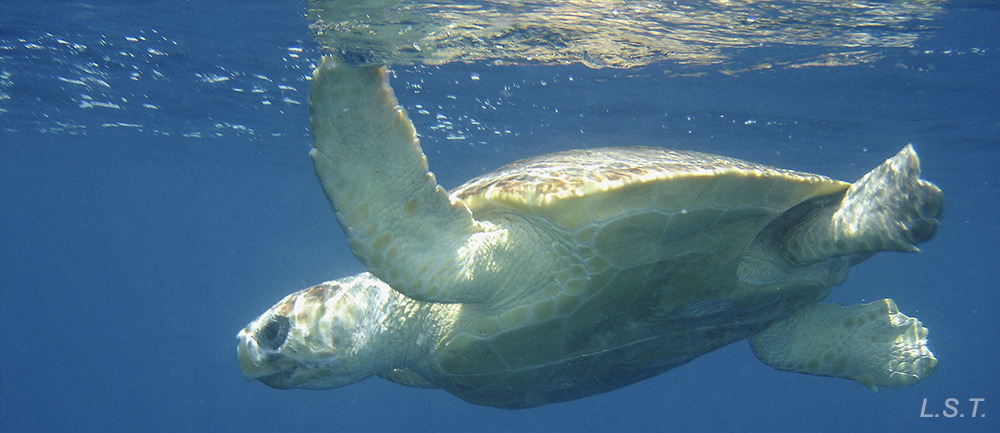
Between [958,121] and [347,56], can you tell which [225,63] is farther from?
[958,121]

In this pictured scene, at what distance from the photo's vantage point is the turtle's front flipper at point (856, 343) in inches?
163

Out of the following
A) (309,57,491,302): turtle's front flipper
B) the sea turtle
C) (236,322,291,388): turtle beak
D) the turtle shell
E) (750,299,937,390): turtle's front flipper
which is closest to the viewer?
(309,57,491,302): turtle's front flipper

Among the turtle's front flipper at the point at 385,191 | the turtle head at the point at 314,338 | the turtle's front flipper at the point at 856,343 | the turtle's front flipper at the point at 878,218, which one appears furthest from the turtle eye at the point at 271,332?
the turtle's front flipper at the point at 856,343

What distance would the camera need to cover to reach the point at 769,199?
293cm

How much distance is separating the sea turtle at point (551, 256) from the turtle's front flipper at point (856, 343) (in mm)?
45

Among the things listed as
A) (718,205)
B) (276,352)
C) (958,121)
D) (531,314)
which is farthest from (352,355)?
(958,121)

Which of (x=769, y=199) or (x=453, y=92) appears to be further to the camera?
(x=453, y=92)

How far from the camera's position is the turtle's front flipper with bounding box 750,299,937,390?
13.6ft

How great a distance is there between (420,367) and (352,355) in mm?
643

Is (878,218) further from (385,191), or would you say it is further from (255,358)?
(255,358)

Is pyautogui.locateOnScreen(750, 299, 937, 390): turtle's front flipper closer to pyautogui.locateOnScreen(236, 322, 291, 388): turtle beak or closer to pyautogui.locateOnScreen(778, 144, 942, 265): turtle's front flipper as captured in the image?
pyautogui.locateOnScreen(778, 144, 942, 265): turtle's front flipper

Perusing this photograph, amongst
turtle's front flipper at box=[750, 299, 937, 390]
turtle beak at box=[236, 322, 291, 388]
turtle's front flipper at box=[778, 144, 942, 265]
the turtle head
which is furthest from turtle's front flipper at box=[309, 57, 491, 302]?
turtle's front flipper at box=[750, 299, 937, 390]

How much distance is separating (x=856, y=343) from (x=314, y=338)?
401cm

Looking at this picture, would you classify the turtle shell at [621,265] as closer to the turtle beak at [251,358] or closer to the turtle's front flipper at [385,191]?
the turtle's front flipper at [385,191]
